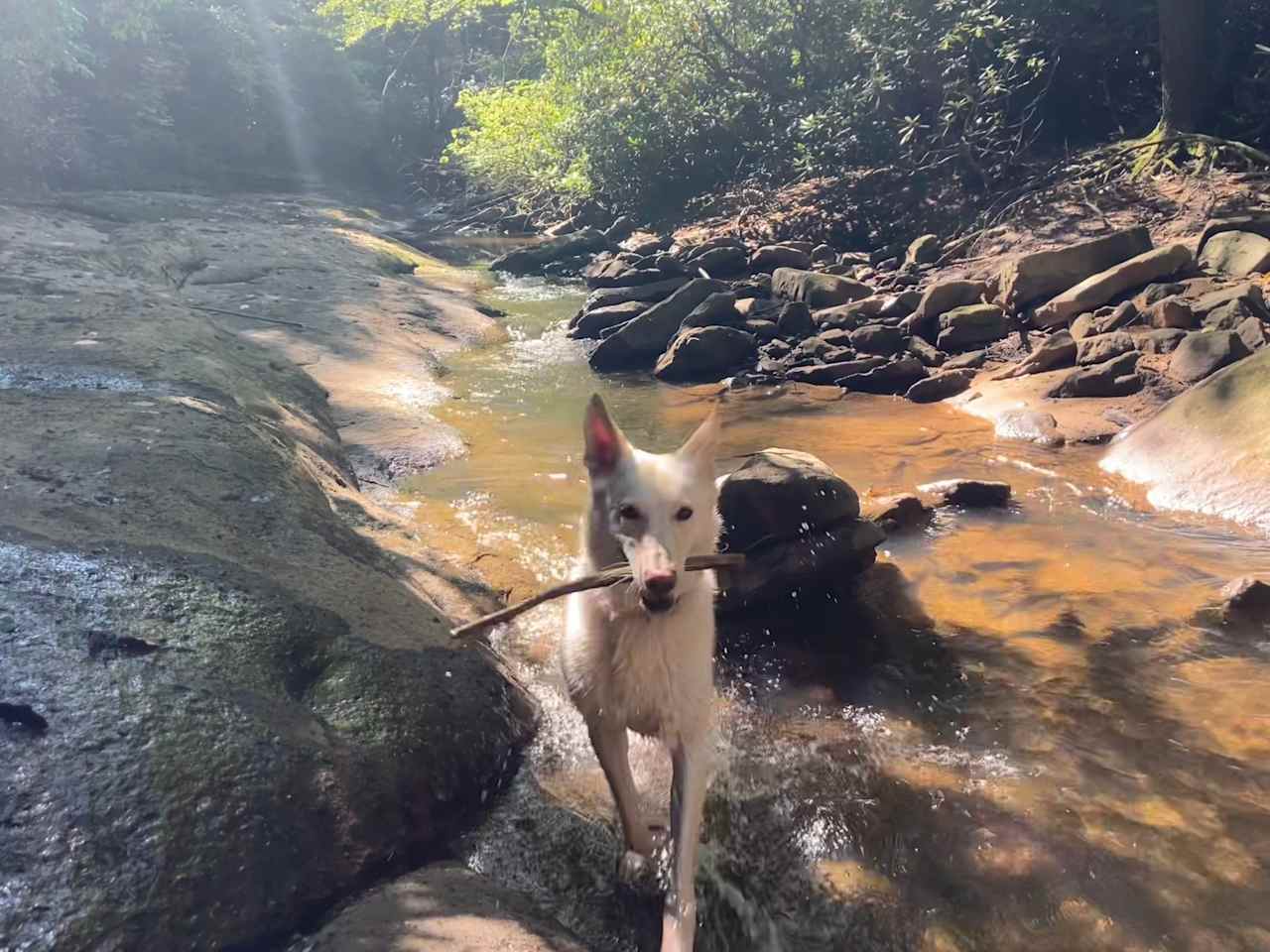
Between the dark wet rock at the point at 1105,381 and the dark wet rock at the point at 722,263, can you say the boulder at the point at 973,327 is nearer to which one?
the dark wet rock at the point at 1105,381

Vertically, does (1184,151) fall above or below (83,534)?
below

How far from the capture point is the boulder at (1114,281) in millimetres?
10852

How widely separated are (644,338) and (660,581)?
1093 cm

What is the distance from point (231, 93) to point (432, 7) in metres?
12.2

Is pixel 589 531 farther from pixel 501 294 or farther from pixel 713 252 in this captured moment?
pixel 501 294

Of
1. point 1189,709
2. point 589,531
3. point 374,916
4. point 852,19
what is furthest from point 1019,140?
point 374,916

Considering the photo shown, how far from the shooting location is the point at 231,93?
34.7m

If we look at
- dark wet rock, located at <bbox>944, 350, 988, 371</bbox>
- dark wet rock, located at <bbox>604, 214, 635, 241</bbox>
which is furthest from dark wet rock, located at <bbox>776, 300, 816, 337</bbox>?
dark wet rock, located at <bbox>604, 214, 635, 241</bbox>

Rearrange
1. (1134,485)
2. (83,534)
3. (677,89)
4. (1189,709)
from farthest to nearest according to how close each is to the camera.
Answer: (677,89) → (1134,485) → (1189,709) → (83,534)

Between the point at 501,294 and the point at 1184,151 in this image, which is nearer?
the point at 1184,151

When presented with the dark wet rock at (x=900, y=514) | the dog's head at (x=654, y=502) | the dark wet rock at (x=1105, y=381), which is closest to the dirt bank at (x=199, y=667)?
the dog's head at (x=654, y=502)

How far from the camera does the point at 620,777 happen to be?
348 centimetres

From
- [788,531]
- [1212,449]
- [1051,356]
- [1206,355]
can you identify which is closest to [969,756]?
[788,531]

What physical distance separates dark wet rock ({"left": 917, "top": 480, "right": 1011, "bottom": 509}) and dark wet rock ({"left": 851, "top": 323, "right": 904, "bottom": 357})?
4638 millimetres
